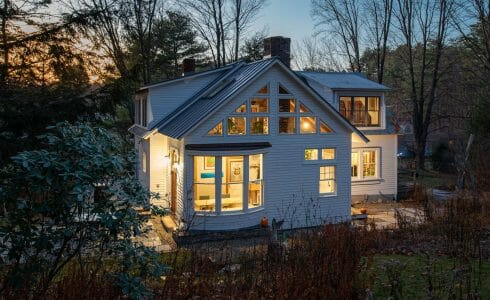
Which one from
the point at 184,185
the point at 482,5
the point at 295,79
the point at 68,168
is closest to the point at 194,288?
the point at 68,168

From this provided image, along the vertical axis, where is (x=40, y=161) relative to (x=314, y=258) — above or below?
above

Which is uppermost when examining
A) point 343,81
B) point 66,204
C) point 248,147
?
point 343,81

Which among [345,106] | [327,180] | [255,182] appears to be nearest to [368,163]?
[345,106]

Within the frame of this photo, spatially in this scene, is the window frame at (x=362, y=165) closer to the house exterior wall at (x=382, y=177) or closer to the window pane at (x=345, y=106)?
the house exterior wall at (x=382, y=177)

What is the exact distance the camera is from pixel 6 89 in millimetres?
8617

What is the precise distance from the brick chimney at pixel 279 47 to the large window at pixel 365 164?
20.0 feet

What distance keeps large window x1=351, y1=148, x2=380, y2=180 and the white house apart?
3.64 metres

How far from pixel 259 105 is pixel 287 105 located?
1109 millimetres

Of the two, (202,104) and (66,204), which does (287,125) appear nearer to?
(202,104)

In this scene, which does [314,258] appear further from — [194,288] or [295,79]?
[295,79]

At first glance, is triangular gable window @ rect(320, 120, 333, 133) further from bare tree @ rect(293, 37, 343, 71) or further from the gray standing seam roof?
bare tree @ rect(293, 37, 343, 71)

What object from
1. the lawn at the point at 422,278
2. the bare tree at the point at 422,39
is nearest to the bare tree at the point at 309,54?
the bare tree at the point at 422,39

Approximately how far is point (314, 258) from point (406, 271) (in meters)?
2.70

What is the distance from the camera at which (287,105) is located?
16094 millimetres
